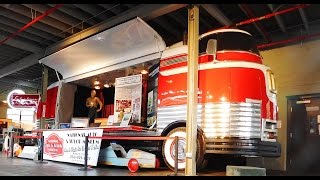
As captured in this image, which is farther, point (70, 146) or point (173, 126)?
point (70, 146)

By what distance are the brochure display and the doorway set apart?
13.8 feet

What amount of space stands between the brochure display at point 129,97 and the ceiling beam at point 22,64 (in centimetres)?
438

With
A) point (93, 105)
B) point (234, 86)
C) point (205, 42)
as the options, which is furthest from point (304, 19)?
point (93, 105)

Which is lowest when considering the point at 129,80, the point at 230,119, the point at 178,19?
the point at 230,119

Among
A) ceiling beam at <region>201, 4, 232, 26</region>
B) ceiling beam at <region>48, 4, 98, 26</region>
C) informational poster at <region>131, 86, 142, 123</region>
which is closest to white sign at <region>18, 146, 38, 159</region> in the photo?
informational poster at <region>131, 86, 142, 123</region>

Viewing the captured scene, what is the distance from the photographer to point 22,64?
12.9 m

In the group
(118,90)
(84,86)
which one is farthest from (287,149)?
(84,86)

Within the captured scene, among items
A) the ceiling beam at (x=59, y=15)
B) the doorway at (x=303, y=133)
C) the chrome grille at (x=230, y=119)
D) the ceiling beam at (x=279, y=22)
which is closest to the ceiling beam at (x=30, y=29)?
the ceiling beam at (x=59, y=15)

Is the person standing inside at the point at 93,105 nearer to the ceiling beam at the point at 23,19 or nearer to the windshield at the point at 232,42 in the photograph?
the ceiling beam at the point at 23,19

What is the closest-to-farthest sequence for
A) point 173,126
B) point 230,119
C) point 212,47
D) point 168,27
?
1. point 230,119
2. point 212,47
3. point 173,126
4. point 168,27

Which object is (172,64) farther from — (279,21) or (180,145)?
(279,21)

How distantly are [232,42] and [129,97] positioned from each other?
127 inches

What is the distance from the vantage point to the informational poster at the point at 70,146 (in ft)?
24.8

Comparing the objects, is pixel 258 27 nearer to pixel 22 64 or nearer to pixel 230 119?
pixel 230 119
